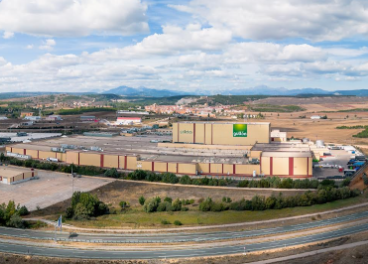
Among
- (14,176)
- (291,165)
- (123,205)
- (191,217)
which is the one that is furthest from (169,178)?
(14,176)

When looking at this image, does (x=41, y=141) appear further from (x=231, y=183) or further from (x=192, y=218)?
(x=192, y=218)

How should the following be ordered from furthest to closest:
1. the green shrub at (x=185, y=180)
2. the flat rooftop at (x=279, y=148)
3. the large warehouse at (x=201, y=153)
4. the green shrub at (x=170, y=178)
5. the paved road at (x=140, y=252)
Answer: the flat rooftop at (x=279, y=148) < the large warehouse at (x=201, y=153) < the green shrub at (x=170, y=178) < the green shrub at (x=185, y=180) < the paved road at (x=140, y=252)

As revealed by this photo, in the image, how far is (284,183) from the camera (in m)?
29.9

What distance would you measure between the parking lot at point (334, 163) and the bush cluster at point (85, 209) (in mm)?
18939

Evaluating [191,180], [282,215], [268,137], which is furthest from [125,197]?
[268,137]

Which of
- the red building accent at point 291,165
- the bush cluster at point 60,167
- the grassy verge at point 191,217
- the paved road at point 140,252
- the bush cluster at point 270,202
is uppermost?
the red building accent at point 291,165

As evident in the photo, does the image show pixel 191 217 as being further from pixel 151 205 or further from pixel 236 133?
pixel 236 133

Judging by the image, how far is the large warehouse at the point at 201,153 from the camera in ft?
110

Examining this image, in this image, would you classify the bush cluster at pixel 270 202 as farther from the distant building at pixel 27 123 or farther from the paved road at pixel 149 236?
the distant building at pixel 27 123

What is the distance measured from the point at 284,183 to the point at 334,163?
11076mm

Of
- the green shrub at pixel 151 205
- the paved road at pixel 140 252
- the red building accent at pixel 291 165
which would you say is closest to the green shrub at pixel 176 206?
the green shrub at pixel 151 205

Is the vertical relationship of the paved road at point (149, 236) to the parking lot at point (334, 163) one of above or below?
below

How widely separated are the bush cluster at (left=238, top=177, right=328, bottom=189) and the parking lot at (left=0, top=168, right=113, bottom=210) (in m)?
11.8

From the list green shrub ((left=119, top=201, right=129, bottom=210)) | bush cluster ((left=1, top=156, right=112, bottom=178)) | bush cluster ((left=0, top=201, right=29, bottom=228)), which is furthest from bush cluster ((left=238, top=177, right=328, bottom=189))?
bush cluster ((left=0, top=201, right=29, bottom=228))
